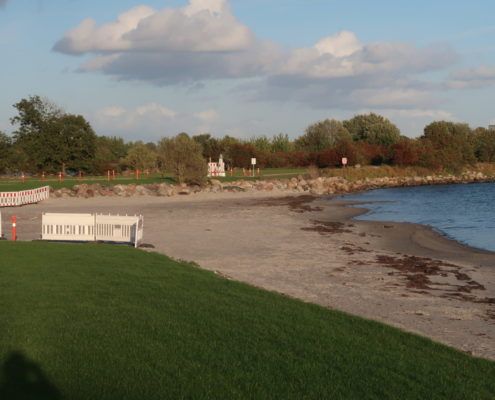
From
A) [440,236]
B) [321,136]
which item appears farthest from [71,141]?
[321,136]

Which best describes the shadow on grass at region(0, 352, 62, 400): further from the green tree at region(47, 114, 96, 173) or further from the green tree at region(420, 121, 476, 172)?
the green tree at region(420, 121, 476, 172)

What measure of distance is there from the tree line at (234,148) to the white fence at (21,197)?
16.7 metres

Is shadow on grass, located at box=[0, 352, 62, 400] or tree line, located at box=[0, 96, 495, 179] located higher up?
tree line, located at box=[0, 96, 495, 179]

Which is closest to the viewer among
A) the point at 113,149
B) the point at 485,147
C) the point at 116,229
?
the point at 116,229

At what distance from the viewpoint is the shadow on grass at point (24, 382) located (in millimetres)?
6176

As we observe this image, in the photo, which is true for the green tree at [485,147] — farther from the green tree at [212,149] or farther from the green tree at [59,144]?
the green tree at [59,144]

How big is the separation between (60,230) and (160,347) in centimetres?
1474

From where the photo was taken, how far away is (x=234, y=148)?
96.8 metres

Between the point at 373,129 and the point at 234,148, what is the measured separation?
34553 mm

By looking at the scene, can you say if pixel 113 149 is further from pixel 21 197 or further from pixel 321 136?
pixel 21 197

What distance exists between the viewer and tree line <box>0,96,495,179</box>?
66500mm

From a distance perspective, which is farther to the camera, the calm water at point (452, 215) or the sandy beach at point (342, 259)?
the calm water at point (452, 215)

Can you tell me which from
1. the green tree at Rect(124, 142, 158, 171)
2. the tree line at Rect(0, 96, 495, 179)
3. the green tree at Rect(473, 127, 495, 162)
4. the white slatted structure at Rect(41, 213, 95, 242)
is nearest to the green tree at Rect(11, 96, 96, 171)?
the tree line at Rect(0, 96, 495, 179)

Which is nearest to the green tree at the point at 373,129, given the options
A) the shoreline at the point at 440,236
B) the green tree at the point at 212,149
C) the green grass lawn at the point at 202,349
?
the green tree at the point at 212,149
